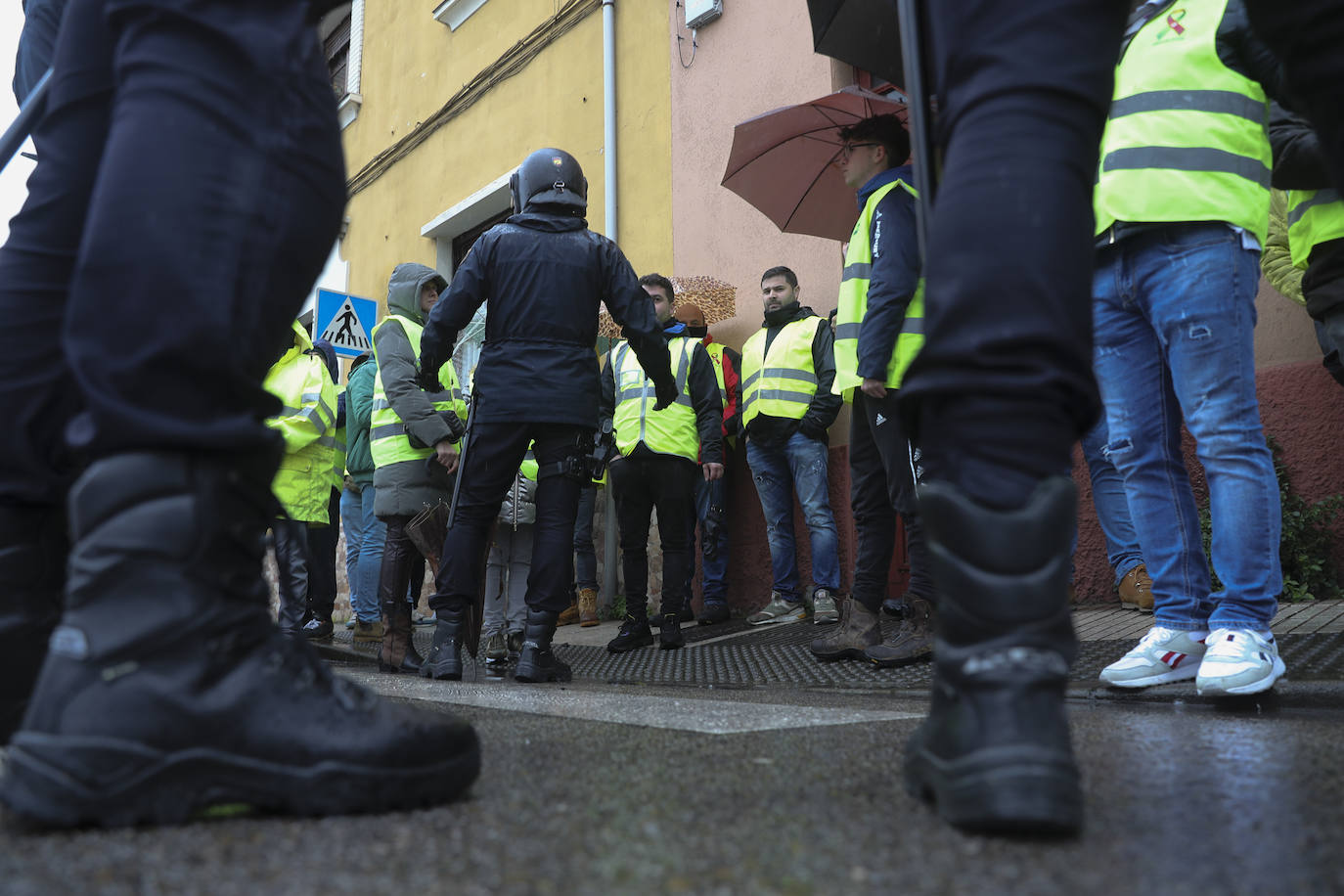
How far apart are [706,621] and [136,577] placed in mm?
5976

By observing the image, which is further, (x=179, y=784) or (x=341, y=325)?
(x=341, y=325)

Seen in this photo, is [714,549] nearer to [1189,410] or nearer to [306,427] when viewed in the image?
[306,427]

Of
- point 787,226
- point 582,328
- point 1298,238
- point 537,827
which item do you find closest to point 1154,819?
point 537,827

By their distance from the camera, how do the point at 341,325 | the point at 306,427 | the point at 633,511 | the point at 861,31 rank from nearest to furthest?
the point at 861,31
the point at 306,427
the point at 633,511
the point at 341,325

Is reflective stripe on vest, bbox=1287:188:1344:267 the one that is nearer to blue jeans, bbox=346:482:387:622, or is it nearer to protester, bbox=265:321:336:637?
protester, bbox=265:321:336:637

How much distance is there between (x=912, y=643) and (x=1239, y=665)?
1.66m

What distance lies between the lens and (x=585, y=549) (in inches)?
300

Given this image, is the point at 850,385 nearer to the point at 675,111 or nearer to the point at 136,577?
the point at 136,577

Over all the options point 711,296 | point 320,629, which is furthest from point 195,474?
point 711,296

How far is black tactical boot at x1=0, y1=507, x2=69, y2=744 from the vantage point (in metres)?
1.22

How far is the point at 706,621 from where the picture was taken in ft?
22.2

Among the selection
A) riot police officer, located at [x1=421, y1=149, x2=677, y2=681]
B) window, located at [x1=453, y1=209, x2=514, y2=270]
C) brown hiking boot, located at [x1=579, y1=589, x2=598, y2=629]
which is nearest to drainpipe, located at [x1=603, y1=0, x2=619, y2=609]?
window, located at [x1=453, y1=209, x2=514, y2=270]

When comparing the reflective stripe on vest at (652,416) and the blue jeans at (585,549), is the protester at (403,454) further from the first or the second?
the blue jeans at (585,549)

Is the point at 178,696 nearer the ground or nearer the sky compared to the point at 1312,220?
nearer the ground
